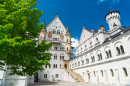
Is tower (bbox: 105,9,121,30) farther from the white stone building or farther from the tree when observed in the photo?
the tree

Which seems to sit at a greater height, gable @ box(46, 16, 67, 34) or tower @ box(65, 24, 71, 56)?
gable @ box(46, 16, 67, 34)

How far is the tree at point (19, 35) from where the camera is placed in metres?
6.08

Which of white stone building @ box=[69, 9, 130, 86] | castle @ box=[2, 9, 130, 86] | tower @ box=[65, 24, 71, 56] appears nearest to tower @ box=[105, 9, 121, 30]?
castle @ box=[2, 9, 130, 86]

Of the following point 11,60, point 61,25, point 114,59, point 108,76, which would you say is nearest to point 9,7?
point 11,60

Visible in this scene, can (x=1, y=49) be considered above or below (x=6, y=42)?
below

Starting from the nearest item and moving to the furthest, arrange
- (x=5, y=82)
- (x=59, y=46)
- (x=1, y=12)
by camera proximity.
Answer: (x=1, y=12)
(x=5, y=82)
(x=59, y=46)

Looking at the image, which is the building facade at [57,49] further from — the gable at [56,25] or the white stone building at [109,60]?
the white stone building at [109,60]

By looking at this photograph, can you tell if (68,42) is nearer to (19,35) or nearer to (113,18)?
(113,18)

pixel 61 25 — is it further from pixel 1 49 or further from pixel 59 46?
pixel 1 49

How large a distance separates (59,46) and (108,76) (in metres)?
27.4

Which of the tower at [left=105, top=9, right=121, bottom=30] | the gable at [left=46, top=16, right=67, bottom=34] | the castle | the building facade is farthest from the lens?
the gable at [left=46, top=16, right=67, bottom=34]

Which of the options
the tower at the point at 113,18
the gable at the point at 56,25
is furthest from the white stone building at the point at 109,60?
the gable at the point at 56,25

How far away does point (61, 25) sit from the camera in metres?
48.2

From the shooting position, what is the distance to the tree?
20.0 ft
